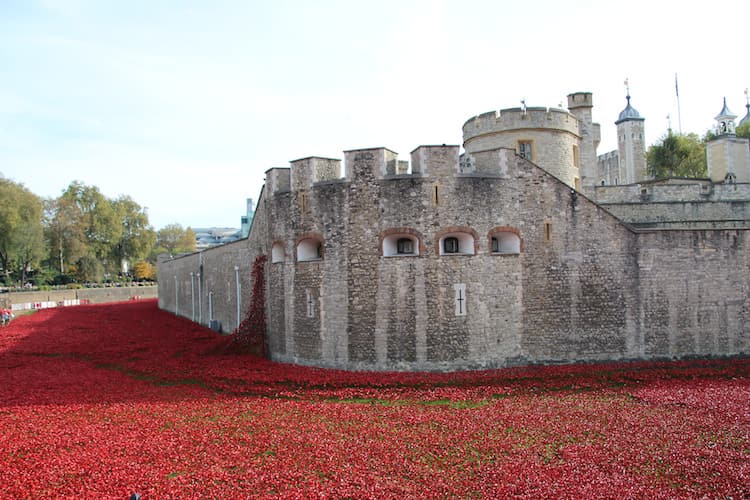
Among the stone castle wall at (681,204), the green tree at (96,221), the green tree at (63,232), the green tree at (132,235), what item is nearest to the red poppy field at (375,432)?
the stone castle wall at (681,204)

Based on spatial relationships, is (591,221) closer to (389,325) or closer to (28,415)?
(389,325)

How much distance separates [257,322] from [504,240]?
8786mm

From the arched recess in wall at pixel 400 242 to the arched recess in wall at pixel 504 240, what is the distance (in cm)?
210

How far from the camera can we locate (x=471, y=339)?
592 inches

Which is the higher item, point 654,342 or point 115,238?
point 115,238

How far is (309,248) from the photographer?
1678cm

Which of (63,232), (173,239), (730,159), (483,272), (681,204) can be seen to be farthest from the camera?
(173,239)

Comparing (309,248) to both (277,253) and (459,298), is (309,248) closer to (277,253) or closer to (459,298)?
(277,253)

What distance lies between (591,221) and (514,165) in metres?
2.87

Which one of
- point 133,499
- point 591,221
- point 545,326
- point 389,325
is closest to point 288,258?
point 389,325

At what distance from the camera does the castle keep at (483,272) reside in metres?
15.1

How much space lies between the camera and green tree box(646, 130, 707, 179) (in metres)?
46.1

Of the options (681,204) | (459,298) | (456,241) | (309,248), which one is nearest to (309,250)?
(309,248)

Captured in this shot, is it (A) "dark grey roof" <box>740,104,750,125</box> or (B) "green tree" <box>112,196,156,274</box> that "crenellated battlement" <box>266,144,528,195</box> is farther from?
(B) "green tree" <box>112,196,156,274</box>
